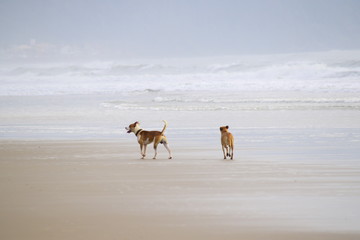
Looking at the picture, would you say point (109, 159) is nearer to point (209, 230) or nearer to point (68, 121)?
point (209, 230)

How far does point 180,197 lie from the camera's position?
7.09m

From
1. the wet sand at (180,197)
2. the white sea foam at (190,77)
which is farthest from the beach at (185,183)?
the white sea foam at (190,77)

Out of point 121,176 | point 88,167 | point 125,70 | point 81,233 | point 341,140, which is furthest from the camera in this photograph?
point 125,70

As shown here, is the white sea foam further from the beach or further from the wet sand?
the wet sand

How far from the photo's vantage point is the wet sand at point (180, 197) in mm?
5648

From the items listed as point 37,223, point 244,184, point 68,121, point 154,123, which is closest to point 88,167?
point 244,184

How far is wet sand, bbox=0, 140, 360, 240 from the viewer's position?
5648mm

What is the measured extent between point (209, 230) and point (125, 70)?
86.1 meters

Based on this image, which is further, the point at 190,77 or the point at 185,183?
the point at 190,77

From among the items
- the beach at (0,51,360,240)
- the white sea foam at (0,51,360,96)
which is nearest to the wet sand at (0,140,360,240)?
the beach at (0,51,360,240)

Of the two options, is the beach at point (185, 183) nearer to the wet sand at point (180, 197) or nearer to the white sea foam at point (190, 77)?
the wet sand at point (180, 197)

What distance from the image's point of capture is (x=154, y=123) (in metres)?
18.4

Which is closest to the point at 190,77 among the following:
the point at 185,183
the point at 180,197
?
the point at 185,183

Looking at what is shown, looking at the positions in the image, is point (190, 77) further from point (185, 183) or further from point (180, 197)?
point (180, 197)
